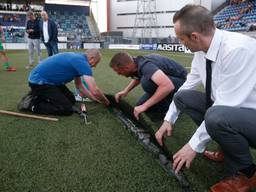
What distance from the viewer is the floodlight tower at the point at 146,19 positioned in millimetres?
37844

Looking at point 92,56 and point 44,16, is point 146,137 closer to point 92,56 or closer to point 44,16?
point 92,56

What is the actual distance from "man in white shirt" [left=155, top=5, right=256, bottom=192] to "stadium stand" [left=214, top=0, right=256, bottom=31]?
21404mm

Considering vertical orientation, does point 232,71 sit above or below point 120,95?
above

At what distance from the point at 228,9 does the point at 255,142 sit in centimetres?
3010

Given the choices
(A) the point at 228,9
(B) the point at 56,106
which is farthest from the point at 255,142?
(A) the point at 228,9

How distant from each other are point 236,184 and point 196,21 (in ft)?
3.27

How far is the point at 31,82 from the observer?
410 cm

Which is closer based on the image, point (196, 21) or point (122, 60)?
point (196, 21)

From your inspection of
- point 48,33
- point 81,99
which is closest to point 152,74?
point 81,99

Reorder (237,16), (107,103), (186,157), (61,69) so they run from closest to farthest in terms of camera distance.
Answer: (186,157) → (61,69) → (107,103) → (237,16)

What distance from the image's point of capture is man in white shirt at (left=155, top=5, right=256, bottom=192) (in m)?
1.73

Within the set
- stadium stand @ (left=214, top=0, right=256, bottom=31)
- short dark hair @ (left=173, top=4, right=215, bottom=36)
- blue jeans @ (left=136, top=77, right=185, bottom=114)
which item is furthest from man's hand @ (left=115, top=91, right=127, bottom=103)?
stadium stand @ (left=214, top=0, right=256, bottom=31)

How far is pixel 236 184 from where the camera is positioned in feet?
6.40

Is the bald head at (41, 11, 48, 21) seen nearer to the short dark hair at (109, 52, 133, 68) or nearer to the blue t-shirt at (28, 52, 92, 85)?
the blue t-shirt at (28, 52, 92, 85)
